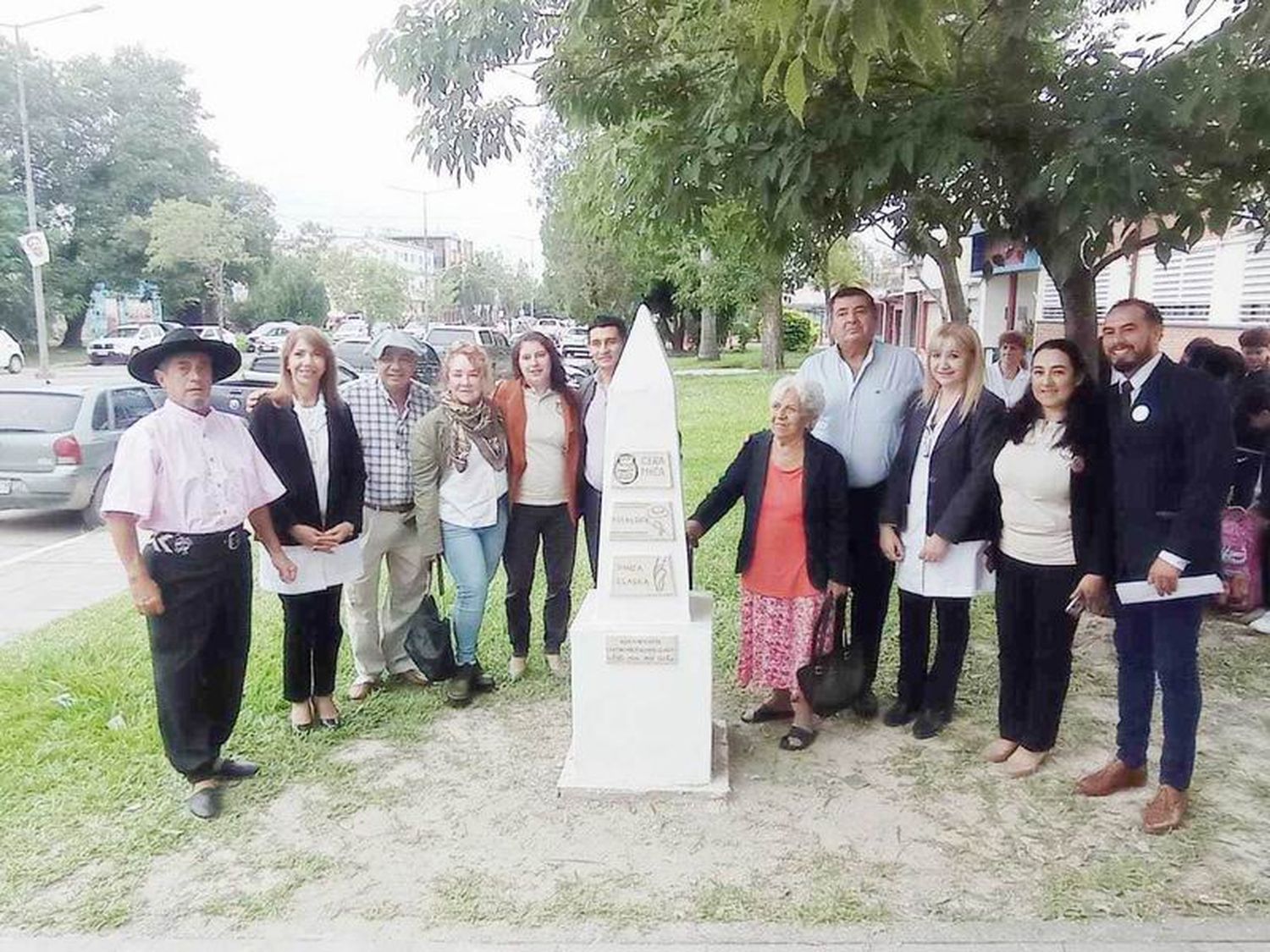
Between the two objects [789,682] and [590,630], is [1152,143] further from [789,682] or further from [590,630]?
[590,630]

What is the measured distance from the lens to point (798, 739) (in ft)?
13.9

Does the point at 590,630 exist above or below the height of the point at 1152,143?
below

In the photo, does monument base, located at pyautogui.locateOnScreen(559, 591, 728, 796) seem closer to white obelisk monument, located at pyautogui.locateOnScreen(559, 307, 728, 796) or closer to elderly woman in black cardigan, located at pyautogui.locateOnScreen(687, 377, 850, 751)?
white obelisk monument, located at pyautogui.locateOnScreen(559, 307, 728, 796)

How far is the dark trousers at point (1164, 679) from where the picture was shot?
3.41 meters

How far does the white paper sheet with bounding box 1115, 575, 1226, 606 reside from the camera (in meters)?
3.28

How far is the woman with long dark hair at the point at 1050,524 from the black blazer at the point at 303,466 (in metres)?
2.64

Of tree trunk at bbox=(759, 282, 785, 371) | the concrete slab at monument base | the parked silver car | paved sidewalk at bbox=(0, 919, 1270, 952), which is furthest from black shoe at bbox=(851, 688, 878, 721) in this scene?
tree trunk at bbox=(759, 282, 785, 371)

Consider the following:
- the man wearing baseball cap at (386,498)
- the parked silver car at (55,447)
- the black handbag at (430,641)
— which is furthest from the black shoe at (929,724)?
the parked silver car at (55,447)

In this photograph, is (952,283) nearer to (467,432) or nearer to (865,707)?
(865,707)

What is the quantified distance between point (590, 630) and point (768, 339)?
81.9ft

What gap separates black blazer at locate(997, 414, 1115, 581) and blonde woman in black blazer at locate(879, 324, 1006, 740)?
0.35 metres

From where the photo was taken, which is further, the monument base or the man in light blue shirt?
the man in light blue shirt

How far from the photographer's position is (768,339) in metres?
28.2

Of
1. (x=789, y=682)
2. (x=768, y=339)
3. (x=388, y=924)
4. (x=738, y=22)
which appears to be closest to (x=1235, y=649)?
(x=789, y=682)
